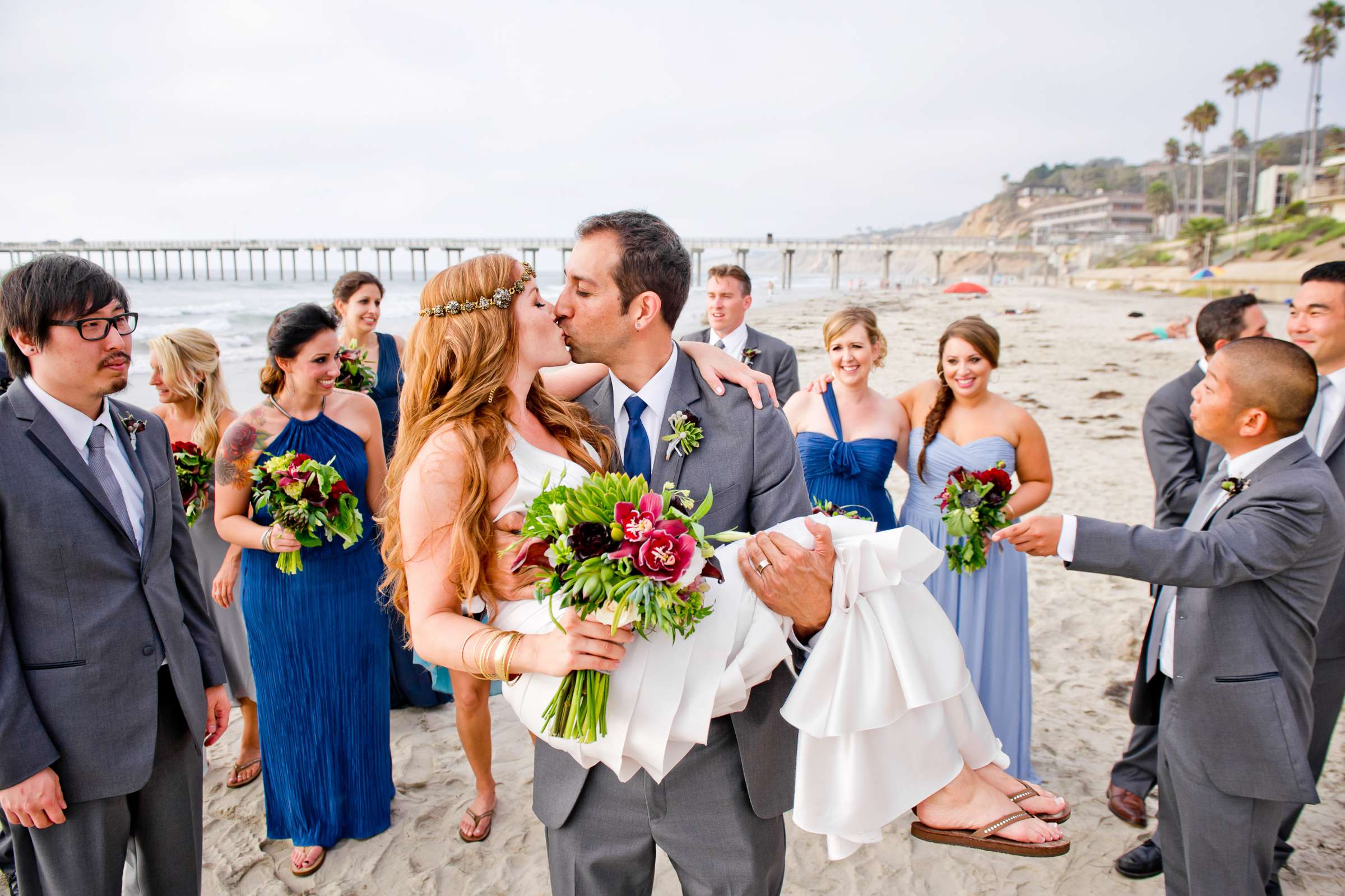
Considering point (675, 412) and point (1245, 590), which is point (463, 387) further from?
point (1245, 590)

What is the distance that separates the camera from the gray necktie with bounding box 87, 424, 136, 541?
2842mm

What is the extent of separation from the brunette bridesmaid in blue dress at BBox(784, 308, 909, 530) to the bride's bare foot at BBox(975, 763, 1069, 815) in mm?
2828

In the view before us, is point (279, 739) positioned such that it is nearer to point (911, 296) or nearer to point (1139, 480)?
point (1139, 480)

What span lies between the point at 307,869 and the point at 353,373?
3.17m

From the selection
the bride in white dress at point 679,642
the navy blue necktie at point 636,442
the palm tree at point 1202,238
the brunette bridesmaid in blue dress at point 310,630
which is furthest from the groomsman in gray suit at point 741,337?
the palm tree at point 1202,238

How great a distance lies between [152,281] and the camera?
76.6 metres

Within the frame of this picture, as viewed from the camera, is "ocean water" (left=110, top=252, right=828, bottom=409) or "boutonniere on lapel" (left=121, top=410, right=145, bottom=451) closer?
"boutonniere on lapel" (left=121, top=410, right=145, bottom=451)

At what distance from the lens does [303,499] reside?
4.04 m

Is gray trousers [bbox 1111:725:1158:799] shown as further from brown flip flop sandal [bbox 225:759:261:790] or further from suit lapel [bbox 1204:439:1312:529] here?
brown flip flop sandal [bbox 225:759:261:790]

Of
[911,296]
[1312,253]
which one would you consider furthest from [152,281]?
[1312,253]

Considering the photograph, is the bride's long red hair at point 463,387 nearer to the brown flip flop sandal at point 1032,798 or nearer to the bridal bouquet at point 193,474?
the brown flip flop sandal at point 1032,798

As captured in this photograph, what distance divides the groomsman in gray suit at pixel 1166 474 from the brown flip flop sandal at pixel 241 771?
17.5ft

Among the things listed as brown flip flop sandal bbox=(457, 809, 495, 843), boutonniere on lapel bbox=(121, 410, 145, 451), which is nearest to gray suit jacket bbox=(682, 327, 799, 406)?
brown flip flop sandal bbox=(457, 809, 495, 843)

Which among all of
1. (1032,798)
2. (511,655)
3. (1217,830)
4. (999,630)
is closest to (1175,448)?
(999,630)
